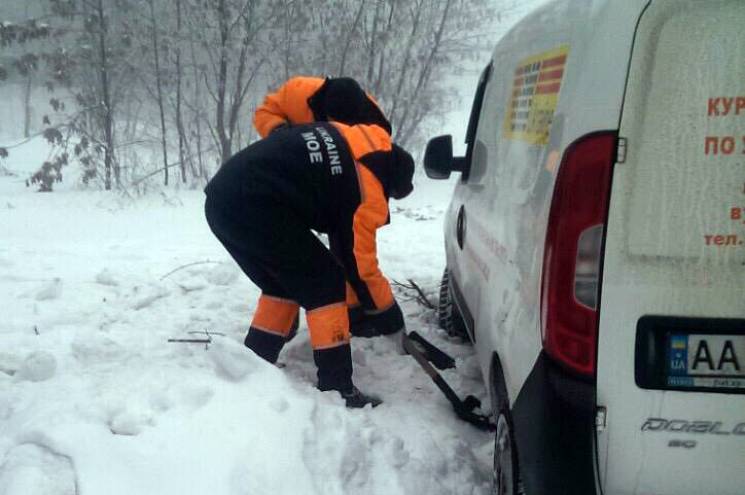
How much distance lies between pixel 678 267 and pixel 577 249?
23cm

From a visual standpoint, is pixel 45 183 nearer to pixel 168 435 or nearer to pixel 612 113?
pixel 168 435

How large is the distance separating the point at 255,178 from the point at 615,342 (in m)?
1.82

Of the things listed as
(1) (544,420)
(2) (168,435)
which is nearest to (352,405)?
(2) (168,435)

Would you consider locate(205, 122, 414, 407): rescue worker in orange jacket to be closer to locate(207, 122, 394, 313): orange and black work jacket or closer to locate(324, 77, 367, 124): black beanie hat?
locate(207, 122, 394, 313): orange and black work jacket

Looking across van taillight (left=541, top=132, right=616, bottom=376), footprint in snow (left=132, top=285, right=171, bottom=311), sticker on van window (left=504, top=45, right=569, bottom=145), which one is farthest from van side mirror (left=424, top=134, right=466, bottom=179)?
footprint in snow (left=132, top=285, right=171, bottom=311)

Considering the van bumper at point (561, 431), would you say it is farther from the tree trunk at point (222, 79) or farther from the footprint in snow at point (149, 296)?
the tree trunk at point (222, 79)

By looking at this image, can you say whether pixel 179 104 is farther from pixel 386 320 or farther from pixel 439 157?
pixel 386 320

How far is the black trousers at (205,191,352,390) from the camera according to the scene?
2701mm

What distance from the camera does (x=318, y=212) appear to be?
2785 millimetres

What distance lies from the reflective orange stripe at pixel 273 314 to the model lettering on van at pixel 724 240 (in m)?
2.19

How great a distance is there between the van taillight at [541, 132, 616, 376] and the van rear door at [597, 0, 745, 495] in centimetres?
3

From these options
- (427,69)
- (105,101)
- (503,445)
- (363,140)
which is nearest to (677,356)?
(503,445)

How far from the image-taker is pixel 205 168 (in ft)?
51.0

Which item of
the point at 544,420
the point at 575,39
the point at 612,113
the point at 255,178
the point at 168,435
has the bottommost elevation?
the point at 168,435
